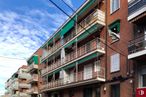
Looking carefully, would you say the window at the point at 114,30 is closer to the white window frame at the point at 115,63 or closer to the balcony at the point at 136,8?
the white window frame at the point at 115,63

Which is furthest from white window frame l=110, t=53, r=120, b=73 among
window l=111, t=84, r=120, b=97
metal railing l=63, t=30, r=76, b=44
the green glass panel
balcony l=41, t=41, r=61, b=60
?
the green glass panel

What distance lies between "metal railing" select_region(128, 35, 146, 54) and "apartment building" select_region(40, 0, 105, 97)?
4.01 m

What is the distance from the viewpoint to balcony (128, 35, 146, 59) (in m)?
21.5

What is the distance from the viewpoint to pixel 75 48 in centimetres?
3722

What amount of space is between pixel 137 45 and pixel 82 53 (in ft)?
39.4

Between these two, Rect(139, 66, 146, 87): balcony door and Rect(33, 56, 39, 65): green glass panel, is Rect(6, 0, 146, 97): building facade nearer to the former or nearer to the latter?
Rect(139, 66, 146, 87): balcony door

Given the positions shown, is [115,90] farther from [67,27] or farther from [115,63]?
[67,27]

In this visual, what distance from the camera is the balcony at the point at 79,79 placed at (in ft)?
95.0

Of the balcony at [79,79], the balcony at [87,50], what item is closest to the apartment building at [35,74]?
the balcony at [79,79]

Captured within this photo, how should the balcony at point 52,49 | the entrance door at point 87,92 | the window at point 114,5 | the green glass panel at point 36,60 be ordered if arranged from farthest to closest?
the green glass panel at point 36,60 < the balcony at point 52,49 < the entrance door at point 87,92 < the window at point 114,5

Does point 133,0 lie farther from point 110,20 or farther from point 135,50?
point 110,20

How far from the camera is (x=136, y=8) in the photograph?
22578mm

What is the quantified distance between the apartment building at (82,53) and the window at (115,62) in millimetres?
1765

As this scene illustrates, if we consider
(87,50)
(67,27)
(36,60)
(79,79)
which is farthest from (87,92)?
(36,60)
